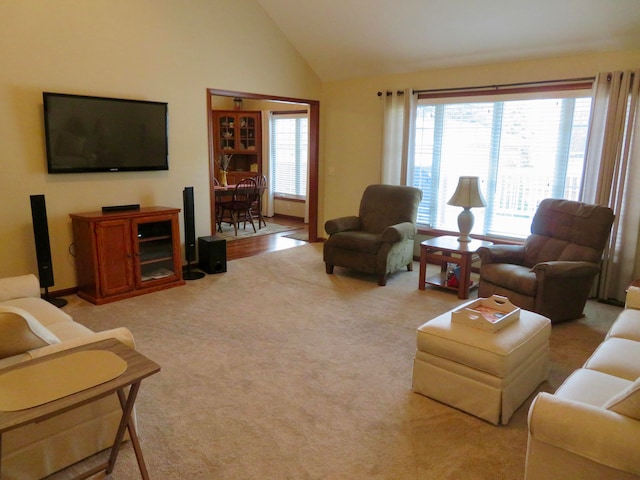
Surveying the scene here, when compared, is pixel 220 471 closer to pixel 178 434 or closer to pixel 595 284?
pixel 178 434

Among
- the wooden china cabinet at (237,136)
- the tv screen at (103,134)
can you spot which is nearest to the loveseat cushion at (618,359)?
the tv screen at (103,134)

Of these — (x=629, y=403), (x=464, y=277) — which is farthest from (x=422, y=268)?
(x=629, y=403)

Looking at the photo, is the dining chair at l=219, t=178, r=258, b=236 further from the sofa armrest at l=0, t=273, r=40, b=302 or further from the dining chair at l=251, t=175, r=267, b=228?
the sofa armrest at l=0, t=273, r=40, b=302

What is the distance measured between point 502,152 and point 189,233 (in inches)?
144

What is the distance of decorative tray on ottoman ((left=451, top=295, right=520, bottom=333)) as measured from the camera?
8.41 feet

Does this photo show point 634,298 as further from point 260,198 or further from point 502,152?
point 260,198

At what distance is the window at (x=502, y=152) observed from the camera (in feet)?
15.4

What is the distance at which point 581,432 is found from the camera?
1572mm

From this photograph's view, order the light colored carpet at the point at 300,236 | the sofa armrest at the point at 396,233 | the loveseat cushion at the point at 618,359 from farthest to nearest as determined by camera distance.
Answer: the light colored carpet at the point at 300,236 → the sofa armrest at the point at 396,233 → the loveseat cushion at the point at 618,359

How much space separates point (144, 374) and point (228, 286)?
127 inches

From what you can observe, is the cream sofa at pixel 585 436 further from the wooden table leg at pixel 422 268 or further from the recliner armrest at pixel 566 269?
the wooden table leg at pixel 422 268

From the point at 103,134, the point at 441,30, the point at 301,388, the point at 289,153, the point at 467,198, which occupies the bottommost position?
the point at 301,388

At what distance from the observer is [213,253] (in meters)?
5.24

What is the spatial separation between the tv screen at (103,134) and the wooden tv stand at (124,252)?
50 cm
